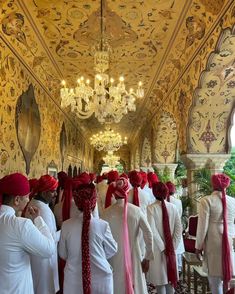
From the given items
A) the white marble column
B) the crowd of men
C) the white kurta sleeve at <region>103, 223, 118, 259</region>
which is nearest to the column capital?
the white marble column

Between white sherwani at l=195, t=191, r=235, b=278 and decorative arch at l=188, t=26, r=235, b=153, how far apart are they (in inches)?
124

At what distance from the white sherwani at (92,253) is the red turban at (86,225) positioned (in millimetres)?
57

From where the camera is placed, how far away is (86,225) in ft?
9.63

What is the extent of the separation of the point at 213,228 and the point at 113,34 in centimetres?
486

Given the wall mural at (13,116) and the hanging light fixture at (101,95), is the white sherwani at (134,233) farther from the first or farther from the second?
the wall mural at (13,116)

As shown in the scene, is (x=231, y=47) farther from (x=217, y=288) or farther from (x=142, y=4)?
(x=217, y=288)

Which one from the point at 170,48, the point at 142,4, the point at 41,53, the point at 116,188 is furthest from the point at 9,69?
A: the point at 116,188

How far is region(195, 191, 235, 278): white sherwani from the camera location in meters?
4.73

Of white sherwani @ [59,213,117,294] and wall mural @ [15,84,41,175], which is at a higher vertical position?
wall mural @ [15,84,41,175]

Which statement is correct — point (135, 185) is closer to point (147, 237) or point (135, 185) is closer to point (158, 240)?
point (158, 240)

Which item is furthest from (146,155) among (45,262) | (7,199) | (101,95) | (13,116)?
(7,199)

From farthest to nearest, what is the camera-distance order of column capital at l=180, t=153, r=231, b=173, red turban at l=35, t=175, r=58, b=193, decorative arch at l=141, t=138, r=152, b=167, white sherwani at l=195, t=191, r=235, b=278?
decorative arch at l=141, t=138, r=152, b=167 < column capital at l=180, t=153, r=231, b=173 < white sherwani at l=195, t=191, r=235, b=278 < red turban at l=35, t=175, r=58, b=193

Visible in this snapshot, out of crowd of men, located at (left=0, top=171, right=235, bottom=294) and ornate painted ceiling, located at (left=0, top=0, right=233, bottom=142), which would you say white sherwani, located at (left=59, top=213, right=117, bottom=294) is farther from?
ornate painted ceiling, located at (left=0, top=0, right=233, bottom=142)

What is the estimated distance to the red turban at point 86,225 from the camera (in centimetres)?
292
